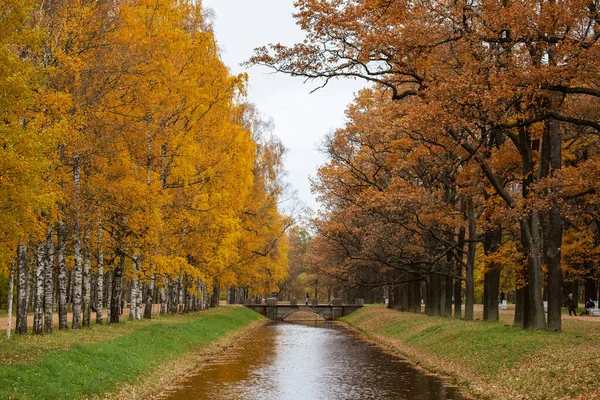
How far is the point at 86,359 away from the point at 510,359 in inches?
464

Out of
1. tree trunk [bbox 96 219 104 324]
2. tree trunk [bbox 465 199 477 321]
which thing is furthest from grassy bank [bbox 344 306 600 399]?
tree trunk [bbox 96 219 104 324]

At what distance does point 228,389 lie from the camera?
18.3 m

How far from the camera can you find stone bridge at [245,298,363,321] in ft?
236

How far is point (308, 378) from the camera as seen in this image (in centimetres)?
2119

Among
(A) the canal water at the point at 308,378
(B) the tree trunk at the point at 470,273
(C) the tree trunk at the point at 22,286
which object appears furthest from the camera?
(B) the tree trunk at the point at 470,273

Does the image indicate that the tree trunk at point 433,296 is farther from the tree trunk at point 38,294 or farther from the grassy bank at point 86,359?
the tree trunk at point 38,294

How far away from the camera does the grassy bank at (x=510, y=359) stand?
1441cm

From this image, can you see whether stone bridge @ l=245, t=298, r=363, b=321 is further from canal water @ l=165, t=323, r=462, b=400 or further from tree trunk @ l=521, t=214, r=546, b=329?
tree trunk @ l=521, t=214, r=546, b=329

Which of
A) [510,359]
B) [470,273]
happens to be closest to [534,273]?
[510,359]

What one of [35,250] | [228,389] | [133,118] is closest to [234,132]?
[133,118]

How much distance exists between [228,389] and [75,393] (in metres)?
5.24

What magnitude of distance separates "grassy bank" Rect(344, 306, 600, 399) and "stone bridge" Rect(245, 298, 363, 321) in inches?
1706

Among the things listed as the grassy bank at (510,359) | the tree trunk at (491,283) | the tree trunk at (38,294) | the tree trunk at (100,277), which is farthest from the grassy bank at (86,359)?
the tree trunk at (491,283)

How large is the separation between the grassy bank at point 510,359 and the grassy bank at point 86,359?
951cm
